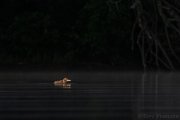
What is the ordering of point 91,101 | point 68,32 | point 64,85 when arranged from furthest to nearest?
point 68,32
point 64,85
point 91,101

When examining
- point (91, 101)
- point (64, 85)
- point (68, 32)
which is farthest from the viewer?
point (68, 32)

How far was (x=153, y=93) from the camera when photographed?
1272 centimetres

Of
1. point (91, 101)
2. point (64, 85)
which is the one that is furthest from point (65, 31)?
point (91, 101)

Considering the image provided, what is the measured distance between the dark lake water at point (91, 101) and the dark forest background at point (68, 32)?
33.0 ft

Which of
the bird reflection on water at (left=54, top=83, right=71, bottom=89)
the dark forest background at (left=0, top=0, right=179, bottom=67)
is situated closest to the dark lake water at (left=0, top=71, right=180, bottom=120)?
the bird reflection on water at (left=54, top=83, right=71, bottom=89)

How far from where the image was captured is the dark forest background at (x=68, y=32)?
25.4 m

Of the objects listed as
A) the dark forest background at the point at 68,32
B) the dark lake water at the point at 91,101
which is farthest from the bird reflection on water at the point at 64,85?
the dark forest background at the point at 68,32

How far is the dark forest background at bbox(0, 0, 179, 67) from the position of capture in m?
25.4

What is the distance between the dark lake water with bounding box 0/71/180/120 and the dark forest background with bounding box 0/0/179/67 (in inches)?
396

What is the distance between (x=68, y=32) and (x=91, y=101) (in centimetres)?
1578

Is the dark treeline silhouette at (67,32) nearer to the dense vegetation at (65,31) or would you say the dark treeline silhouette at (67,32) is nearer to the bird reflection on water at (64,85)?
the dense vegetation at (65,31)

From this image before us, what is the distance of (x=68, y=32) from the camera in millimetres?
26875

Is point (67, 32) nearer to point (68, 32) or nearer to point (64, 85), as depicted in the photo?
point (68, 32)

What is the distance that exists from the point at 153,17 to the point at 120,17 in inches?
48.9
